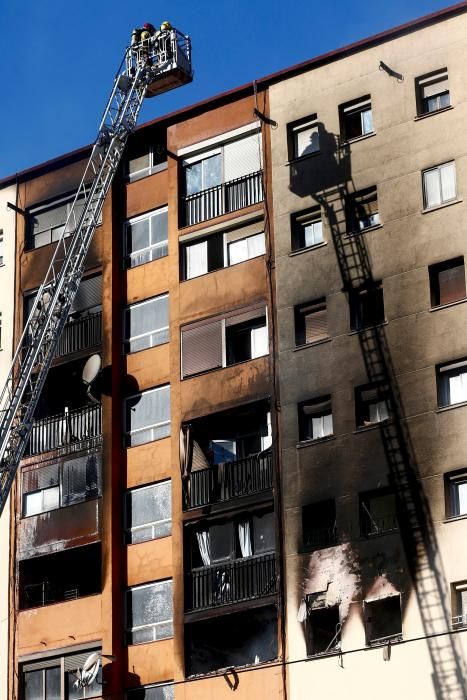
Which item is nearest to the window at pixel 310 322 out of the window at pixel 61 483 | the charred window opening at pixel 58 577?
the window at pixel 61 483

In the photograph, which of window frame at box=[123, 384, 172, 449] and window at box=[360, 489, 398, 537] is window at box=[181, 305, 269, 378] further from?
window at box=[360, 489, 398, 537]

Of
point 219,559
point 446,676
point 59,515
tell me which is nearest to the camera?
point 446,676

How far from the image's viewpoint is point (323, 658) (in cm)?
4600

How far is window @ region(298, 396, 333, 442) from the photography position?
160 feet

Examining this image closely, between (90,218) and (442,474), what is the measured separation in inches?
615

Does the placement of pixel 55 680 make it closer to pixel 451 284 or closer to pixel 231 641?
pixel 231 641

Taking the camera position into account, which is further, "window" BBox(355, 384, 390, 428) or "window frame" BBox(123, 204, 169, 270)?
"window frame" BBox(123, 204, 169, 270)

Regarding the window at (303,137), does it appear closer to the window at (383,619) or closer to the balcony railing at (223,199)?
the balcony railing at (223,199)

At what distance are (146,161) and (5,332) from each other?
25.2 ft

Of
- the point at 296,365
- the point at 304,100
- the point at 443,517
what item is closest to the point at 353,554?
the point at 443,517

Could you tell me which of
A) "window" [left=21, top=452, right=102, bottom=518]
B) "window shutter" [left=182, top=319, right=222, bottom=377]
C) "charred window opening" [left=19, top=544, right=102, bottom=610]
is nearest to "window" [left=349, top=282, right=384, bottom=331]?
"window shutter" [left=182, top=319, right=222, bottom=377]

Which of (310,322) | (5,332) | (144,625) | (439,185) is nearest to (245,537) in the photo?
(144,625)

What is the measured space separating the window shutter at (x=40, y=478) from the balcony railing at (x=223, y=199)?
29.8 feet

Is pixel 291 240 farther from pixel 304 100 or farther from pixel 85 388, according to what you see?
pixel 85 388
